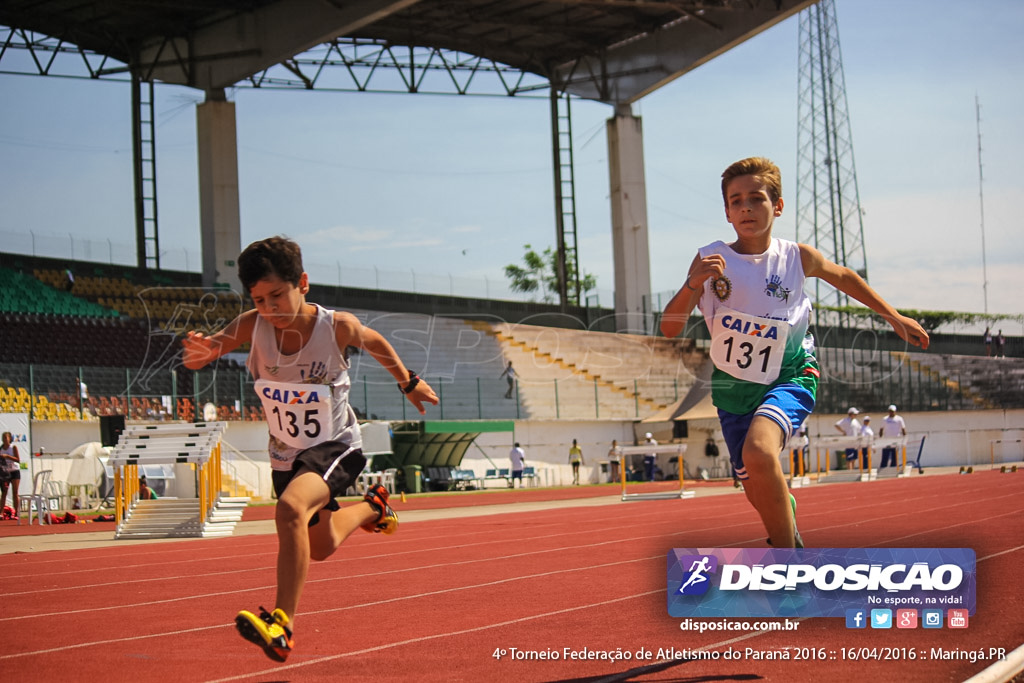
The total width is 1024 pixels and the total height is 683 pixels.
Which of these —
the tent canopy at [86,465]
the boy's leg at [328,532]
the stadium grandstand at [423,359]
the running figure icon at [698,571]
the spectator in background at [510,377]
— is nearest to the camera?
the running figure icon at [698,571]

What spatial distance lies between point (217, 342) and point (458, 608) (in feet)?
9.81

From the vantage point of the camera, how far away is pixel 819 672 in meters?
4.72

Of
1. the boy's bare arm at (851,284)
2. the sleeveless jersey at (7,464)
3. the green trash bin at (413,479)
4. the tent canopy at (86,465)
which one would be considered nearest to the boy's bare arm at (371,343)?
the boy's bare arm at (851,284)

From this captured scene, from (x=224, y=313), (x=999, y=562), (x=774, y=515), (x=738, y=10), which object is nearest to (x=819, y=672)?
(x=774, y=515)

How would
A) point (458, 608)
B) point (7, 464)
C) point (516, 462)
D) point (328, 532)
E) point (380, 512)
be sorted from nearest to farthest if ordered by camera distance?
point (328, 532), point (380, 512), point (458, 608), point (7, 464), point (516, 462)

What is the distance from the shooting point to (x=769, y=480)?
16.5ft

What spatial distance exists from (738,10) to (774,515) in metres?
35.3

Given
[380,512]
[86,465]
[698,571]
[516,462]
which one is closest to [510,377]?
[516,462]

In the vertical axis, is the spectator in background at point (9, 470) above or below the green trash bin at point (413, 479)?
above

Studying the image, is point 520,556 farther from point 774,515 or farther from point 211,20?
point 211,20

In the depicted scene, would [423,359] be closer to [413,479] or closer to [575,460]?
[575,460]

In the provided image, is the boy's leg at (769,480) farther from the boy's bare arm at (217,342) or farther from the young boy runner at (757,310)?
the boy's bare arm at (217,342)

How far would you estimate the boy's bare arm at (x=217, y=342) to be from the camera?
5.19 metres

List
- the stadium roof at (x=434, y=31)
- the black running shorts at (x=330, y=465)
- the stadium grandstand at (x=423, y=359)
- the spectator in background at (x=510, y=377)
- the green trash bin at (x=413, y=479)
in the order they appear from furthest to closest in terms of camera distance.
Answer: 1. the spectator in background at (x=510, y=377)
2. the stadium roof at (x=434, y=31)
3. the green trash bin at (x=413, y=479)
4. the stadium grandstand at (x=423, y=359)
5. the black running shorts at (x=330, y=465)
